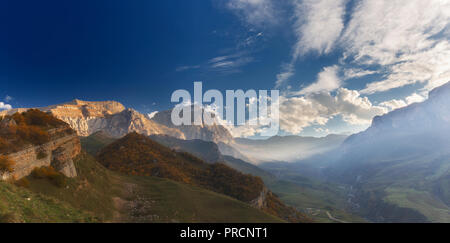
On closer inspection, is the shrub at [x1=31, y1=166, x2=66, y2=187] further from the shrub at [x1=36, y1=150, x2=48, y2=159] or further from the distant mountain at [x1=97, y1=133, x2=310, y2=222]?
the distant mountain at [x1=97, y1=133, x2=310, y2=222]

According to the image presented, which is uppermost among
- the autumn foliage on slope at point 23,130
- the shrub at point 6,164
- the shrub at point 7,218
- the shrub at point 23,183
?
the autumn foliage on slope at point 23,130

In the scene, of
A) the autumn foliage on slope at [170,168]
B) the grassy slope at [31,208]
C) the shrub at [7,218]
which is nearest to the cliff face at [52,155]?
the grassy slope at [31,208]

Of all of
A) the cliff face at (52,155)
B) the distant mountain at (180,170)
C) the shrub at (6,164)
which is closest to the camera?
the shrub at (6,164)

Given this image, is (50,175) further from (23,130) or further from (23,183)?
(23,130)

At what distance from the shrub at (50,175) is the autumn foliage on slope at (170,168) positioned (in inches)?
1394

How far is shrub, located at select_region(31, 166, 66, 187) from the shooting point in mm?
27708

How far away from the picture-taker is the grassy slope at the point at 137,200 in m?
30.2

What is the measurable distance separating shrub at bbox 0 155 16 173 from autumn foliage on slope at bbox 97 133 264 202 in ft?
136

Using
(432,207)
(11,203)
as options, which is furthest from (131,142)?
(432,207)

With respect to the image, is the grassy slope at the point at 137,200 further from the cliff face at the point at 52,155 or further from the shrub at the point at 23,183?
the cliff face at the point at 52,155

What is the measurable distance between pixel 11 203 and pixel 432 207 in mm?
240049

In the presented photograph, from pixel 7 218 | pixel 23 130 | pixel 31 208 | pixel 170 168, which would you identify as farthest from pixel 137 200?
pixel 170 168

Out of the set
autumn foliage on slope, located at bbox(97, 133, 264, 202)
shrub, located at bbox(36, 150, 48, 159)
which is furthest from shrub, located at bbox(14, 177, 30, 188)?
autumn foliage on slope, located at bbox(97, 133, 264, 202)
